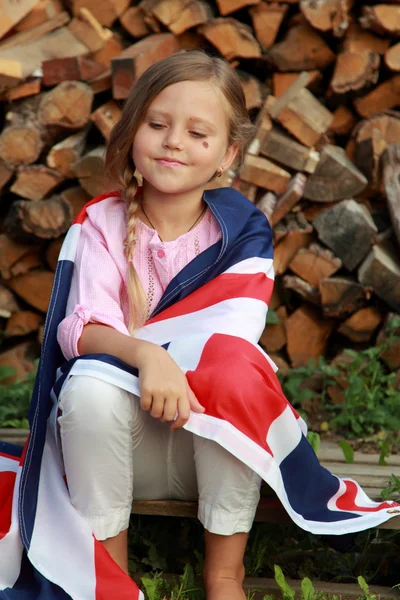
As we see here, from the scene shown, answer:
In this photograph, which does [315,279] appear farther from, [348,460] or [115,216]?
[115,216]

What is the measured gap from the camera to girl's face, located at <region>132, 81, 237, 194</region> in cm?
202

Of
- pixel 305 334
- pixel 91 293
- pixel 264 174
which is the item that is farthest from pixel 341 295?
pixel 91 293

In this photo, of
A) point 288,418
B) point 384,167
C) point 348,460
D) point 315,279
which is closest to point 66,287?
point 288,418

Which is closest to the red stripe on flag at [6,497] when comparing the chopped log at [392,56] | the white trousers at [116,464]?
the white trousers at [116,464]

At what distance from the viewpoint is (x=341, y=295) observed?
10.0ft

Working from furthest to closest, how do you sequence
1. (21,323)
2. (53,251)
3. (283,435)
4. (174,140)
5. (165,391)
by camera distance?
(21,323) < (53,251) < (174,140) < (283,435) < (165,391)

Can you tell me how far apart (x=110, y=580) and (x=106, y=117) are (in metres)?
1.73

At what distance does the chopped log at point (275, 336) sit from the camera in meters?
3.22

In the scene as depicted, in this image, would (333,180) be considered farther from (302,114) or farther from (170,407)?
(170,407)

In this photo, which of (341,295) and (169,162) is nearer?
(169,162)

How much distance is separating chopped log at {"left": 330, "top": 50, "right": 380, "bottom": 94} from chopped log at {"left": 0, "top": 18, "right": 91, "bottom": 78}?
2.93 feet

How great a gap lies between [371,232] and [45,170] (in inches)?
45.5

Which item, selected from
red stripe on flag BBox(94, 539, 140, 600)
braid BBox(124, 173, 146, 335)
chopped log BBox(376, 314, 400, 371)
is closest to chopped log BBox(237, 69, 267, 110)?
chopped log BBox(376, 314, 400, 371)

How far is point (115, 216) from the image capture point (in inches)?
83.7
